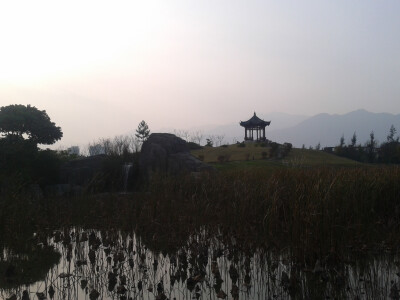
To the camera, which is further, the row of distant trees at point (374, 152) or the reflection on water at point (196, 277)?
the row of distant trees at point (374, 152)

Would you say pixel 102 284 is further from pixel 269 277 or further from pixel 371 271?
pixel 371 271

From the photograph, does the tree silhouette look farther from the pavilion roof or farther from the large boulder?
the pavilion roof

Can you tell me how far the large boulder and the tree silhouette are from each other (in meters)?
4.01

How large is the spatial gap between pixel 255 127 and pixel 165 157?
21.4 metres

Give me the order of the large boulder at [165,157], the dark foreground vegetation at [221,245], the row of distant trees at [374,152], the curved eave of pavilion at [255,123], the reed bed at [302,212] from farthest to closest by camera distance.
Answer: the curved eave of pavilion at [255,123] → the row of distant trees at [374,152] → the large boulder at [165,157] → the reed bed at [302,212] → the dark foreground vegetation at [221,245]

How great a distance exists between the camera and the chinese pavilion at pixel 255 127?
3491 cm

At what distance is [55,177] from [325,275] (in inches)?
482

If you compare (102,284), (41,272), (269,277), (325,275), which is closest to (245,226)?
(269,277)

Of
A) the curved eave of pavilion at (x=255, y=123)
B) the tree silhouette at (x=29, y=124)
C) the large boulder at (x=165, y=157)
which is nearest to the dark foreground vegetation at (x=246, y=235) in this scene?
the large boulder at (x=165, y=157)

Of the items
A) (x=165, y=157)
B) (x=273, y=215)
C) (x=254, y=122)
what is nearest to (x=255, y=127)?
(x=254, y=122)

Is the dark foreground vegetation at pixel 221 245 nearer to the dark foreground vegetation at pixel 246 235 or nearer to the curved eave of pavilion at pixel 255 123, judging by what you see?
the dark foreground vegetation at pixel 246 235

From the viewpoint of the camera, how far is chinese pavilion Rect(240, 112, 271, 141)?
34912 mm

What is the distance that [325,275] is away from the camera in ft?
13.1

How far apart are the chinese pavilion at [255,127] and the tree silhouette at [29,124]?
67.4ft
